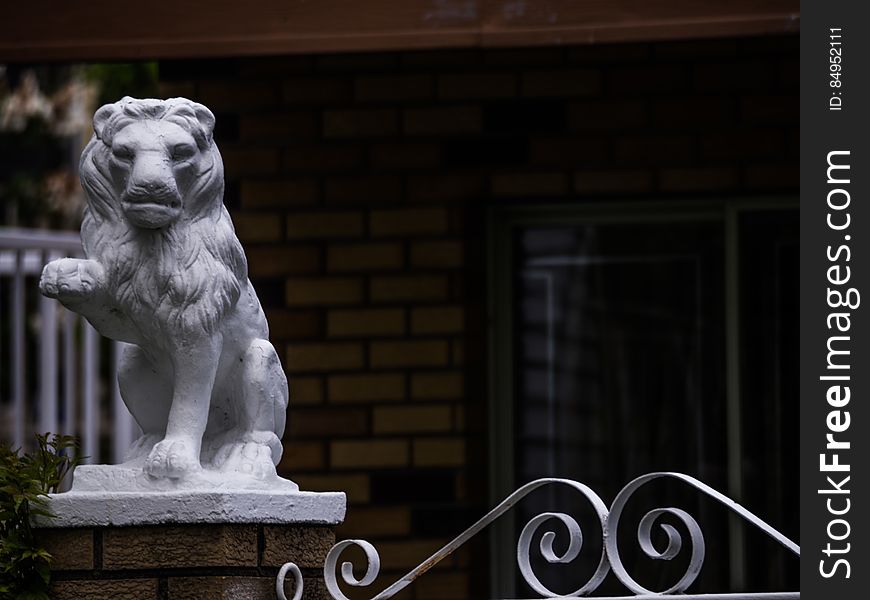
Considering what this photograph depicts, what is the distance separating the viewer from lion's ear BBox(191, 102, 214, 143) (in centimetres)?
365

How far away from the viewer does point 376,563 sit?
Result: 3.50m

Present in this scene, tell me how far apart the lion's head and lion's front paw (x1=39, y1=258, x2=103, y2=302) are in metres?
0.12

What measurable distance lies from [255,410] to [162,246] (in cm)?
47

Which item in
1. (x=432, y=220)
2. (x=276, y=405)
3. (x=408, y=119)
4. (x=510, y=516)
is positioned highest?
(x=408, y=119)

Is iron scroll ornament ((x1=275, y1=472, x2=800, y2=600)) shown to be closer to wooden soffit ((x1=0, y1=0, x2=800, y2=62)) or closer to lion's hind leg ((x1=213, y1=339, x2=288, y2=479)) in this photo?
lion's hind leg ((x1=213, y1=339, x2=288, y2=479))

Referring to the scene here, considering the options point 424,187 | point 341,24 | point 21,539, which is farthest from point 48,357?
point 21,539

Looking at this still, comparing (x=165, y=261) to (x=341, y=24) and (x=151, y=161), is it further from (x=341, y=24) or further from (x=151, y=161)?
(x=341, y=24)

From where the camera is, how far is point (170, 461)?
360cm

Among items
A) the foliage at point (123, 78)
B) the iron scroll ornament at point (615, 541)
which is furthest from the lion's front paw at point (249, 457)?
the foliage at point (123, 78)

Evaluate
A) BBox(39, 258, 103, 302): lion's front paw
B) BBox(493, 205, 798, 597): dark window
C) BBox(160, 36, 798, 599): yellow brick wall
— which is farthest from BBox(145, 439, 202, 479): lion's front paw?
BBox(493, 205, 798, 597): dark window

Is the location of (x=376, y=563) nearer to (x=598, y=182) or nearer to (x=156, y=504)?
(x=156, y=504)

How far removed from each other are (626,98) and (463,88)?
0.62 meters
